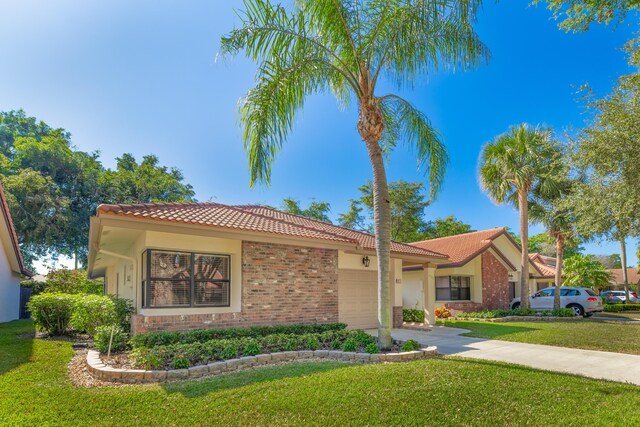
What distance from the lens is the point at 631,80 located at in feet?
30.0

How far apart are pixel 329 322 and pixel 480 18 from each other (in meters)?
8.98

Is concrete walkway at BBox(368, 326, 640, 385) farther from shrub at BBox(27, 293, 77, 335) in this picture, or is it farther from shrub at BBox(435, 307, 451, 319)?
shrub at BBox(27, 293, 77, 335)

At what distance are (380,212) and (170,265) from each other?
527 centimetres

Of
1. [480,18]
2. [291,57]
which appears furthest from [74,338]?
[480,18]

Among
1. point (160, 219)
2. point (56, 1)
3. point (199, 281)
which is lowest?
point (199, 281)

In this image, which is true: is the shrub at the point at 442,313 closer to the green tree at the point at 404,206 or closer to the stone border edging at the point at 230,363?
the stone border edging at the point at 230,363

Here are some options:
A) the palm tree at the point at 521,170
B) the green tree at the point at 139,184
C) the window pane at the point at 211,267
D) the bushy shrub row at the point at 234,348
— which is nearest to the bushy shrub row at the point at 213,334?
the bushy shrub row at the point at 234,348

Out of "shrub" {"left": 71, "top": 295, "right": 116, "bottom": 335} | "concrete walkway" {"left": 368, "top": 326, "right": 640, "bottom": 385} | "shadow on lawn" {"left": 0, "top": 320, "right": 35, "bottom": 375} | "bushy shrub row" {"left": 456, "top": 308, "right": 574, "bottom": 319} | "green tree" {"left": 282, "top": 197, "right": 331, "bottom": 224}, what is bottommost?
"bushy shrub row" {"left": 456, "top": 308, "right": 574, "bottom": 319}

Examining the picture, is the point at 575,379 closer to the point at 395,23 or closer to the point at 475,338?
the point at 475,338

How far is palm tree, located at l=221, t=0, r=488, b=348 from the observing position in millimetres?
8312

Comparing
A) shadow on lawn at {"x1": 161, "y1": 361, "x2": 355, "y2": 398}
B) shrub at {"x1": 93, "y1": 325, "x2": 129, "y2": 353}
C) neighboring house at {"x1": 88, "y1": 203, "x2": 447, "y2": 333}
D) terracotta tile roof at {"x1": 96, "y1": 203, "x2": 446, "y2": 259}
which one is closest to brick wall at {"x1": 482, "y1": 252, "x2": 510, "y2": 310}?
neighboring house at {"x1": 88, "y1": 203, "x2": 447, "y2": 333}

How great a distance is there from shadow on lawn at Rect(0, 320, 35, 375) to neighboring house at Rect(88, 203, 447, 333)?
2265mm

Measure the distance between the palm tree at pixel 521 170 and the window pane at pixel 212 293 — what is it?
1611 centimetres

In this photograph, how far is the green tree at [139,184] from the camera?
2781 cm
